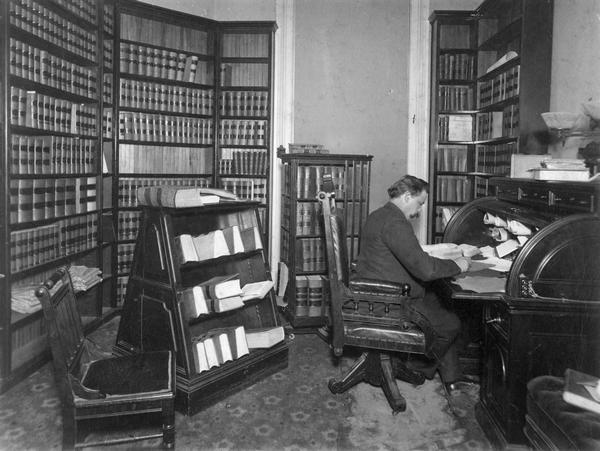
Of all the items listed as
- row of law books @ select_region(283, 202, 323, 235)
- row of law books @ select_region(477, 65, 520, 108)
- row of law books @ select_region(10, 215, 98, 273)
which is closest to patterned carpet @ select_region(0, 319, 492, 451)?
row of law books @ select_region(10, 215, 98, 273)

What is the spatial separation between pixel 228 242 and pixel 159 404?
4.01 ft

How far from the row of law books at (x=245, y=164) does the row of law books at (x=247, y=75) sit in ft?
2.22

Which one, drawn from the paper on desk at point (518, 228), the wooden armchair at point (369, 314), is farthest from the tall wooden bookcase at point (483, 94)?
the wooden armchair at point (369, 314)

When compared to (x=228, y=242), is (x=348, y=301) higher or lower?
lower

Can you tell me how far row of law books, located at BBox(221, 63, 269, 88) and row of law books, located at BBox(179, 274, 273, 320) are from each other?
2.66 meters

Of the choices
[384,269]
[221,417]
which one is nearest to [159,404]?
[221,417]

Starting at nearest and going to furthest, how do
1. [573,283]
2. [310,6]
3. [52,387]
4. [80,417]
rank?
[80,417]
[573,283]
[52,387]
[310,6]

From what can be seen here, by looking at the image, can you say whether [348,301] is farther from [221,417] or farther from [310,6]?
[310,6]

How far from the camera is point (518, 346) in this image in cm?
226

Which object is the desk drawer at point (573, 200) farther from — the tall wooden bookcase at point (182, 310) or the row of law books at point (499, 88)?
the row of law books at point (499, 88)

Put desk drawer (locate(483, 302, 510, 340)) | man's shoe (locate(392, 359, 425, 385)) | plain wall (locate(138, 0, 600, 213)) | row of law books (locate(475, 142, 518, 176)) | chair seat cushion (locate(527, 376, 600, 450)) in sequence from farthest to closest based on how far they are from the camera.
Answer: plain wall (locate(138, 0, 600, 213)) < row of law books (locate(475, 142, 518, 176)) < man's shoe (locate(392, 359, 425, 385)) < desk drawer (locate(483, 302, 510, 340)) < chair seat cushion (locate(527, 376, 600, 450))

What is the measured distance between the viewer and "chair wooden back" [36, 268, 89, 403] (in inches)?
77.6

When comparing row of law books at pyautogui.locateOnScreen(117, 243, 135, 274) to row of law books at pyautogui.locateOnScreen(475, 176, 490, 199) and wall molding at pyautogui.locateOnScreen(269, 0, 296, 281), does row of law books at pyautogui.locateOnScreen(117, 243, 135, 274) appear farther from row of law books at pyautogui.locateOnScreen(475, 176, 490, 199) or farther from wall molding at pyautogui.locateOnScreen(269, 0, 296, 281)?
row of law books at pyautogui.locateOnScreen(475, 176, 490, 199)

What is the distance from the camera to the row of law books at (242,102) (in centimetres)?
521
